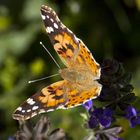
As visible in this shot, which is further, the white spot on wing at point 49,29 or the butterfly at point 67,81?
the white spot on wing at point 49,29

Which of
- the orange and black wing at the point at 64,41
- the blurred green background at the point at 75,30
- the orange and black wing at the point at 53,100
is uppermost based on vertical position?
the orange and black wing at the point at 64,41

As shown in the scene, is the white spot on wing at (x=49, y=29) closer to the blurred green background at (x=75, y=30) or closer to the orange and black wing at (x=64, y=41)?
the orange and black wing at (x=64, y=41)

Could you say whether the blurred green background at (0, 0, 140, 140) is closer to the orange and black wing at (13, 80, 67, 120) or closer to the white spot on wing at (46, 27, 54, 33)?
the white spot on wing at (46, 27, 54, 33)

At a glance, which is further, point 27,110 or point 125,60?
point 125,60

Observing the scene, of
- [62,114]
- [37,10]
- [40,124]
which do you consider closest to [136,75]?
[62,114]

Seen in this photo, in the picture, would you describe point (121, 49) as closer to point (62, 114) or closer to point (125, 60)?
point (125, 60)

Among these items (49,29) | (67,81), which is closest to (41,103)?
(67,81)

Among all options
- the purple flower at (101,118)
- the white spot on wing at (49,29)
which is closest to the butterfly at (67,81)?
the white spot on wing at (49,29)

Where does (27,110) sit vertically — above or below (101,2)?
above
